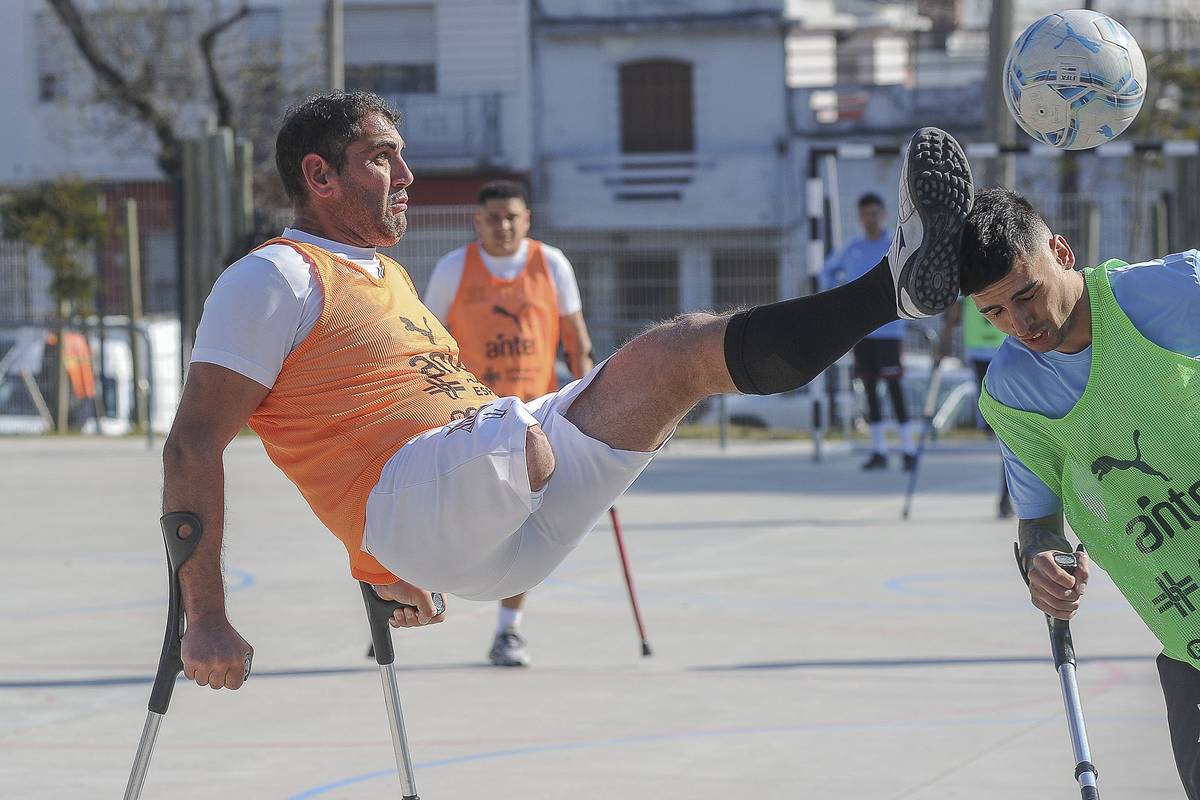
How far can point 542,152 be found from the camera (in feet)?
113

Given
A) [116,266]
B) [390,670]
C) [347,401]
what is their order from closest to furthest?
[347,401] < [390,670] < [116,266]

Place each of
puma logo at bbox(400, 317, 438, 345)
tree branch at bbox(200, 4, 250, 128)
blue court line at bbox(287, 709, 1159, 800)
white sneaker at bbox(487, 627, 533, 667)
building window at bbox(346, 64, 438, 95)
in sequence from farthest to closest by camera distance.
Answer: building window at bbox(346, 64, 438, 95)
tree branch at bbox(200, 4, 250, 128)
white sneaker at bbox(487, 627, 533, 667)
blue court line at bbox(287, 709, 1159, 800)
puma logo at bbox(400, 317, 438, 345)

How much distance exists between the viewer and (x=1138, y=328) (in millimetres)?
3521

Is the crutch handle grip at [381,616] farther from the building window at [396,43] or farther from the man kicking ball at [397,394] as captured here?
the building window at [396,43]

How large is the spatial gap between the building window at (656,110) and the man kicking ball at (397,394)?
30.7m

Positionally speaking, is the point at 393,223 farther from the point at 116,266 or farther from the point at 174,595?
the point at 116,266

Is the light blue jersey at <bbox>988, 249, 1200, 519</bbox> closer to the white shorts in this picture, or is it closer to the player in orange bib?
the white shorts

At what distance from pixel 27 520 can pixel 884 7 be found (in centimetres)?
3285

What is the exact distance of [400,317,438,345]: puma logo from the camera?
173 inches

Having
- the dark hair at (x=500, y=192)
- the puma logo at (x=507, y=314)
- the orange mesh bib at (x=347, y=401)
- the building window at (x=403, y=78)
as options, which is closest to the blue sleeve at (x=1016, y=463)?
the orange mesh bib at (x=347, y=401)

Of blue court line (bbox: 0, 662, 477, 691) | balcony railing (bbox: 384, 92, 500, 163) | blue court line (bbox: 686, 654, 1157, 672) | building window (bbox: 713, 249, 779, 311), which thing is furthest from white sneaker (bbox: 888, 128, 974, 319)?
balcony railing (bbox: 384, 92, 500, 163)

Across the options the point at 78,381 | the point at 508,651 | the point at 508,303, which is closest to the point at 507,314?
the point at 508,303

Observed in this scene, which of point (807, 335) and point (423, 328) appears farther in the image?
point (423, 328)

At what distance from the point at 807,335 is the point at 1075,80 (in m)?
1.12
